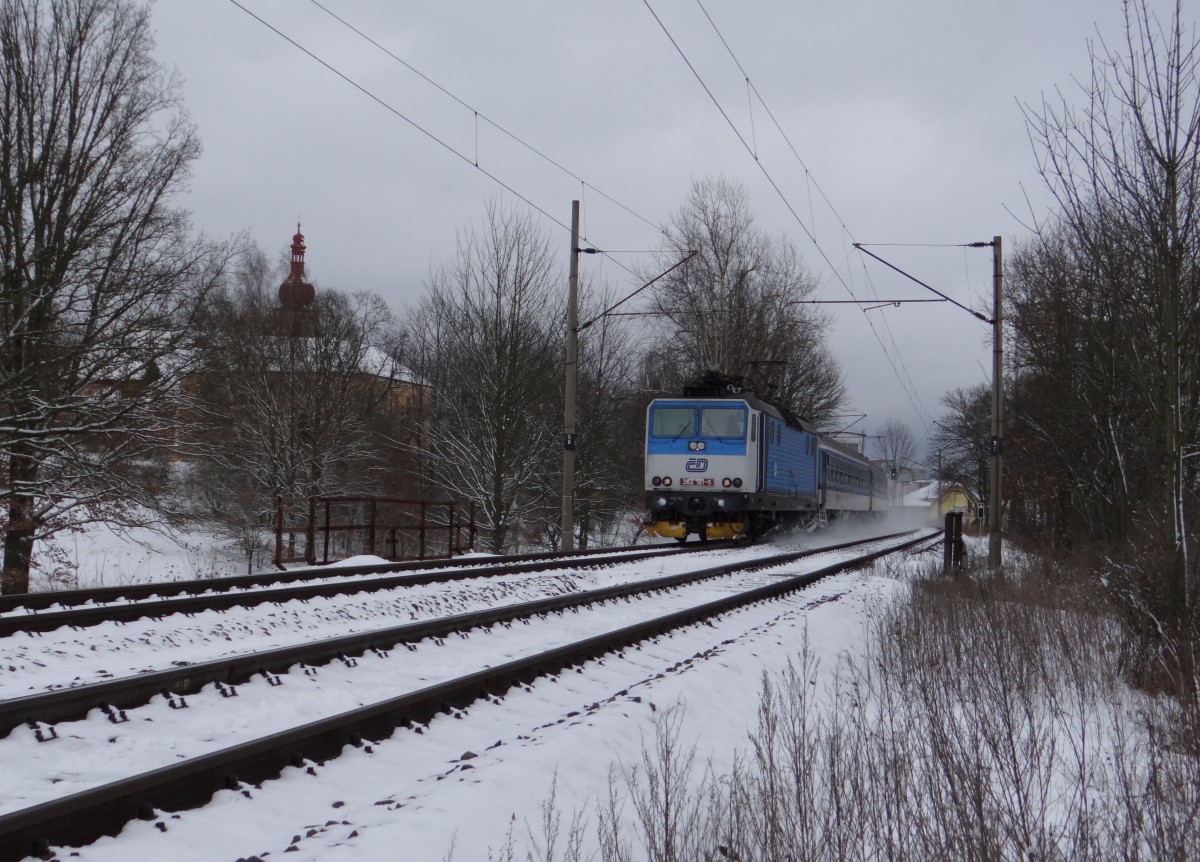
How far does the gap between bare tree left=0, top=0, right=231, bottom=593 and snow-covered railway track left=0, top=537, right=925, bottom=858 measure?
1249cm

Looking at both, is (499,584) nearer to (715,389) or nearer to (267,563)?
(715,389)

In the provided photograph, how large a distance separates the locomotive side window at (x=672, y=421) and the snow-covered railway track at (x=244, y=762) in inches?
580

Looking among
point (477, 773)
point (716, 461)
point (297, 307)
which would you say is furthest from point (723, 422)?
point (297, 307)

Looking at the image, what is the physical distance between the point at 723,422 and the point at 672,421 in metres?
1.27

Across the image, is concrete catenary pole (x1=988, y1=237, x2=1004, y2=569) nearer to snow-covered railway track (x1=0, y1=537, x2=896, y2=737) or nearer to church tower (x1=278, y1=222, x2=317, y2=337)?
snow-covered railway track (x1=0, y1=537, x2=896, y2=737)

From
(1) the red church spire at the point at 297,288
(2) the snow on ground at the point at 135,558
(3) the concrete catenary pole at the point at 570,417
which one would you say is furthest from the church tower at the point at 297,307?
(3) the concrete catenary pole at the point at 570,417

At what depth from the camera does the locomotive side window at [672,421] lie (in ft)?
71.5

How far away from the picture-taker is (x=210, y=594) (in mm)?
9883

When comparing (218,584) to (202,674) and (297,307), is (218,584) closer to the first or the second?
(202,674)

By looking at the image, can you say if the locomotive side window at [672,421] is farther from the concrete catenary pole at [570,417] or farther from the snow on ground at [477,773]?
the snow on ground at [477,773]

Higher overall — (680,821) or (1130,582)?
(1130,582)

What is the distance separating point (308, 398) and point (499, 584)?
27312 millimetres

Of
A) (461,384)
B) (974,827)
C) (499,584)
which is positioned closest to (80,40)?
(499,584)

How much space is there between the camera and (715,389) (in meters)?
22.1
